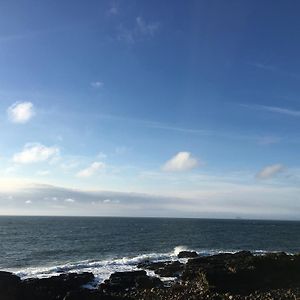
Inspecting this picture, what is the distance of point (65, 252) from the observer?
80375 mm

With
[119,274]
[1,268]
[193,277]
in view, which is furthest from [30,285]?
[1,268]

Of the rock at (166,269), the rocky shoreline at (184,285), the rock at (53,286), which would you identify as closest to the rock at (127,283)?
the rocky shoreline at (184,285)

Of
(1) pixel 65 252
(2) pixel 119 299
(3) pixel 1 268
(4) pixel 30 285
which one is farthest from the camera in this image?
(1) pixel 65 252

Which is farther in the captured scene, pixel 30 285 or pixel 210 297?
pixel 30 285

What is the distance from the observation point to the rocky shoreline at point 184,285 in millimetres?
35188

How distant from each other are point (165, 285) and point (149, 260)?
23.2 m

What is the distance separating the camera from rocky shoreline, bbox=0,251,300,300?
115 feet

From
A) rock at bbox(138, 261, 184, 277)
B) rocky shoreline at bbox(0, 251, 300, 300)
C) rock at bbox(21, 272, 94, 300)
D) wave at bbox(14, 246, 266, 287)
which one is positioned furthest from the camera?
wave at bbox(14, 246, 266, 287)

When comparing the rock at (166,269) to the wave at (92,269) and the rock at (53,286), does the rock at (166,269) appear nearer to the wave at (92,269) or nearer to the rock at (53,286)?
the wave at (92,269)

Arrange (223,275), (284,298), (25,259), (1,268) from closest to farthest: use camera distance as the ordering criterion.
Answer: (284,298) < (223,275) < (1,268) < (25,259)

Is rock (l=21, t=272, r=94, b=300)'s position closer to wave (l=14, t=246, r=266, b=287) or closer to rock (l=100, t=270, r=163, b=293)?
wave (l=14, t=246, r=266, b=287)

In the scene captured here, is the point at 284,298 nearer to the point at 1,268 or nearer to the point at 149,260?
the point at 149,260

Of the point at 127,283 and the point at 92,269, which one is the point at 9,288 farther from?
the point at 92,269

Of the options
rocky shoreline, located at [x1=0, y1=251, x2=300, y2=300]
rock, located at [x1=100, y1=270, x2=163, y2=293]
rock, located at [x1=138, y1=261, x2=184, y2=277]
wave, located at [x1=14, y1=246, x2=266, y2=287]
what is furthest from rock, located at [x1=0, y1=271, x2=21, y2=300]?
rock, located at [x1=138, y1=261, x2=184, y2=277]
